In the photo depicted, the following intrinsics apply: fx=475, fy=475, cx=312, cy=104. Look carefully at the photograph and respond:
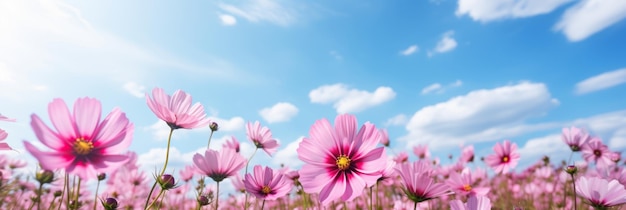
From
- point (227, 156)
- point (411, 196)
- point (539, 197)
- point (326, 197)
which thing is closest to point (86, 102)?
point (326, 197)

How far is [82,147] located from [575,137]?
307 cm

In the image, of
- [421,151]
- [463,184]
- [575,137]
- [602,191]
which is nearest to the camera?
[602,191]

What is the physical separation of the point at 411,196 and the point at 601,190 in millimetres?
758

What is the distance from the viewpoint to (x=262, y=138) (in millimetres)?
2131

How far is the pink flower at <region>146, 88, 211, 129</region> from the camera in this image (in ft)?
4.22

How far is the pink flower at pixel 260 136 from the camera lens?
2.12 metres

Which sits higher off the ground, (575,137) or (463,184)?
(575,137)

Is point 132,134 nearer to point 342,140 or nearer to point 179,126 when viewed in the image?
point 179,126

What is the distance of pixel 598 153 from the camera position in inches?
132

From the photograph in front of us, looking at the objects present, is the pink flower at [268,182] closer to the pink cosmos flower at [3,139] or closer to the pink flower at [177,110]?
the pink flower at [177,110]

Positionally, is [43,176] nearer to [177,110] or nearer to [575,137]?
[177,110]

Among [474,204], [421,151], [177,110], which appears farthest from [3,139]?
[421,151]

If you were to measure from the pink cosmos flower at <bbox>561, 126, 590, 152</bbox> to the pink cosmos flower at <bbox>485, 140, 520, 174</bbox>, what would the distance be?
0.32 metres

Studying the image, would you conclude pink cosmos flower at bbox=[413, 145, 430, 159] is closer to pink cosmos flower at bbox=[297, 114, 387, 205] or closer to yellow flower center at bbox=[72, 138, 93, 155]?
pink cosmos flower at bbox=[297, 114, 387, 205]
